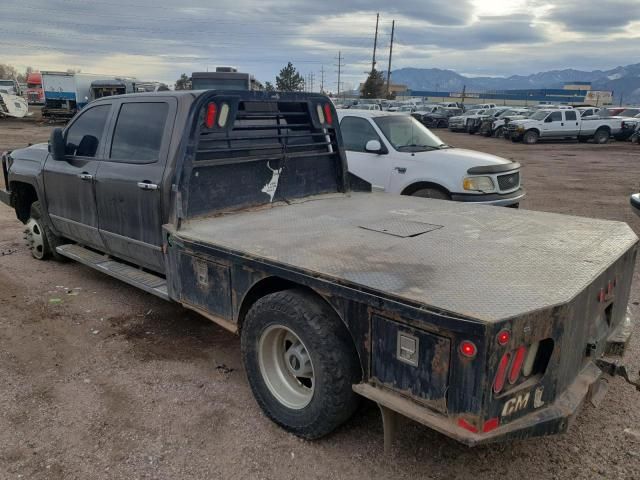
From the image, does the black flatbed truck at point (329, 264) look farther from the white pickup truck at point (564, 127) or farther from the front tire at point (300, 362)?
the white pickup truck at point (564, 127)

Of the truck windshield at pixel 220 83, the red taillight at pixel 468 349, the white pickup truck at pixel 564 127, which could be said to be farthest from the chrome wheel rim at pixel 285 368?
the white pickup truck at pixel 564 127

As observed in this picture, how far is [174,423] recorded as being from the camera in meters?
3.21

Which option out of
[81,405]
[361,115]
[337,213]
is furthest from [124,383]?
[361,115]

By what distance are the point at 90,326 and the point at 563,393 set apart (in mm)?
3846

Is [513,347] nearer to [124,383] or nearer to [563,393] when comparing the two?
[563,393]

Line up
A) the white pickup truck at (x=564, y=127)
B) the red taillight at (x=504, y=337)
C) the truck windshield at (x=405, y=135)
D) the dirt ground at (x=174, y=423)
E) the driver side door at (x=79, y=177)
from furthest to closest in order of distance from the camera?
the white pickup truck at (x=564, y=127), the truck windshield at (x=405, y=135), the driver side door at (x=79, y=177), the dirt ground at (x=174, y=423), the red taillight at (x=504, y=337)

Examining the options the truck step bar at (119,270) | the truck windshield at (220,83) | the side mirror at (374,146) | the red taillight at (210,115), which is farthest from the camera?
the truck windshield at (220,83)

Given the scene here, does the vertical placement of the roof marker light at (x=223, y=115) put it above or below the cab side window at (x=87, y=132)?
above

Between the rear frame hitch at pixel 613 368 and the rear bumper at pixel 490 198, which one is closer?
the rear frame hitch at pixel 613 368

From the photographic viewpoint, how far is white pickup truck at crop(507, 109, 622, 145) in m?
27.1

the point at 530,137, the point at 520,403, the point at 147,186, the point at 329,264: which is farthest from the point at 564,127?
the point at 520,403

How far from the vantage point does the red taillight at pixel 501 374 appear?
2156 millimetres

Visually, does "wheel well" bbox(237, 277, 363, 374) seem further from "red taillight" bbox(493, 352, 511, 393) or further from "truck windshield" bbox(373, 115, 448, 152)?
"truck windshield" bbox(373, 115, 448, 152)

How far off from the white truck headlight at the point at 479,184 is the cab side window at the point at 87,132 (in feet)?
15.0
